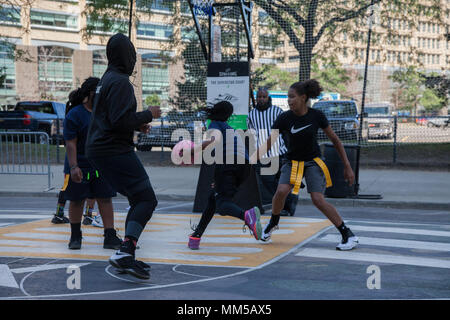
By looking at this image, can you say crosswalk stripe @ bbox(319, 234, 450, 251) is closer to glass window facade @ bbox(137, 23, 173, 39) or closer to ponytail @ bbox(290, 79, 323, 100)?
ponytail @ bbox(290, 79, 323, 100)

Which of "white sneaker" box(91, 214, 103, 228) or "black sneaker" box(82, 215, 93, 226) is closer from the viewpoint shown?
"white sneaker" box(91, 214, 103, 228)

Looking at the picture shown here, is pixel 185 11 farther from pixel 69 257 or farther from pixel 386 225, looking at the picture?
pixel 69 257

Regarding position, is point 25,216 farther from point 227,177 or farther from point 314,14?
point 314,14

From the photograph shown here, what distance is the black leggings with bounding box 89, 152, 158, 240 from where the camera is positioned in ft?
16.2

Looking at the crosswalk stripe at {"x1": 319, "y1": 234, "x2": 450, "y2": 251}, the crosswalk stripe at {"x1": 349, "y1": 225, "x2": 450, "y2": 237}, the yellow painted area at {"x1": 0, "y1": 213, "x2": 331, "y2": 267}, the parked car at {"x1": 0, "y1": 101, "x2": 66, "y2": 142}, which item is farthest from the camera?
the parked car at {"x1": 0, "y1": 101, "x2": 66, "y2": 142}

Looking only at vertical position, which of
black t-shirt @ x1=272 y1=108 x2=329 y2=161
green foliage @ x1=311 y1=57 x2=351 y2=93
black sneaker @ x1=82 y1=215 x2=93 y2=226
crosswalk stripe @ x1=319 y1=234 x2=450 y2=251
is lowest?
black sneaker @ x1=82 y1=215 x2=93 y2=226

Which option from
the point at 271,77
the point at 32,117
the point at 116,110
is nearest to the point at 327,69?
the point at 271,77

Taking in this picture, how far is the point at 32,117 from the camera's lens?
84.5 feet

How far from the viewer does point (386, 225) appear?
8.27 meters

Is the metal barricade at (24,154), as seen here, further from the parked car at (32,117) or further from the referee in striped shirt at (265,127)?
the parked car at (32,117)

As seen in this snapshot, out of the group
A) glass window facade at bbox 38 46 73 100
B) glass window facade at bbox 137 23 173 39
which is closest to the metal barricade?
glass window facade at bbox 137 23 173 39

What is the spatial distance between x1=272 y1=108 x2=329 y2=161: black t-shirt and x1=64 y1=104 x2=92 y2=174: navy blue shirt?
2.20 m

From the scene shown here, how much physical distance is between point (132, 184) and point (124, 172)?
121 mm

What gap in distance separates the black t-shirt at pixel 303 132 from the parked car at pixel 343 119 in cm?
1001
